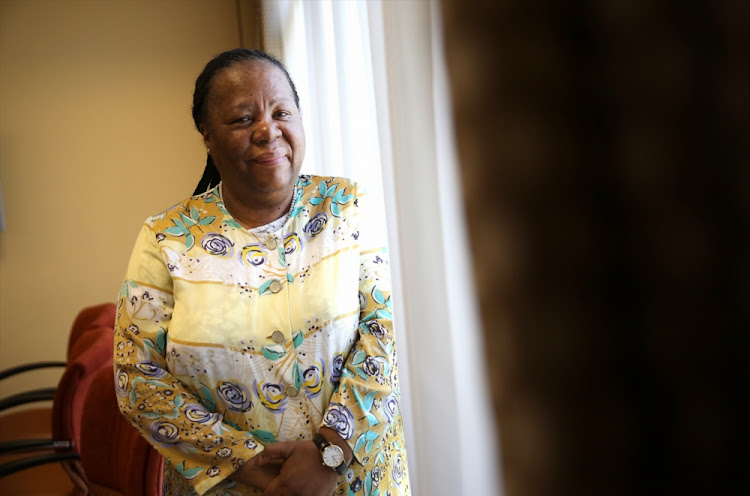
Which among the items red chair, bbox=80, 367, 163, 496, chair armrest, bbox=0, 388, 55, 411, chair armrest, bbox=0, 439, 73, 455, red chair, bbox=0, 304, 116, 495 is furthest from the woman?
chair armrest, bbox=0, 388, 55, 411

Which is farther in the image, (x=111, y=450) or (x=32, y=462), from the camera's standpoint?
(x=32, y=462)

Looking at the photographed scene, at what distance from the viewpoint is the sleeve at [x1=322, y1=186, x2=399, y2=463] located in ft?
4.47

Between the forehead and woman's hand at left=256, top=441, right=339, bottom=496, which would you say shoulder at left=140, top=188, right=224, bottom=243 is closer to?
the forehead

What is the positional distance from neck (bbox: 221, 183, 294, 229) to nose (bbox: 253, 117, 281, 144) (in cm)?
12

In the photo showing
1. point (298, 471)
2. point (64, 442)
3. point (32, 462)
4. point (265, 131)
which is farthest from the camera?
point (64, 442)

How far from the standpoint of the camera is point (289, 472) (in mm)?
1314

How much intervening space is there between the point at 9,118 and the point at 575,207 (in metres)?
5.67

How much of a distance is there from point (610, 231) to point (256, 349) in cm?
125

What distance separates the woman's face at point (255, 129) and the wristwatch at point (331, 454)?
1.72ft

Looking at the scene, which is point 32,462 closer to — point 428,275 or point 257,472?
point 257,472

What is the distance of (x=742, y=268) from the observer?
202mm

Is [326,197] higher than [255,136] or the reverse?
the reverse

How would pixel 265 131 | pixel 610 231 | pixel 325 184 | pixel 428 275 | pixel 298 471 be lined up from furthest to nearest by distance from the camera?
pixel 325 184 → pixel 265 131 → pixel 298 471 → pixel 428 275 → pixel 610 231

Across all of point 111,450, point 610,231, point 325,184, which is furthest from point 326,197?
point 610,231
